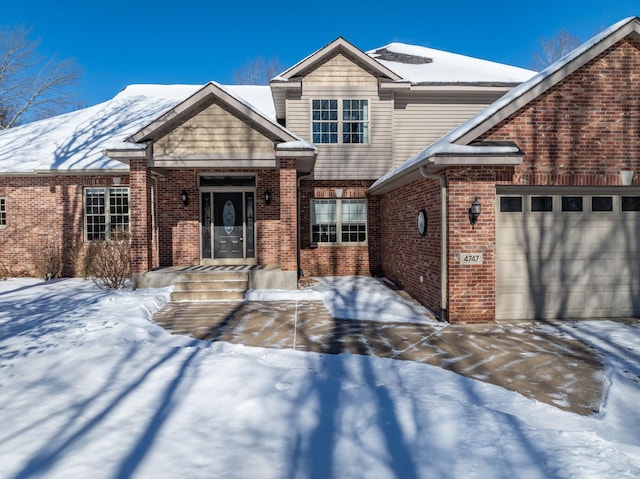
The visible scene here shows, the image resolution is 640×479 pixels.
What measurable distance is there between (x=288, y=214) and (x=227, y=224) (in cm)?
325

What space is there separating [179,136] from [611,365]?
10549 mm

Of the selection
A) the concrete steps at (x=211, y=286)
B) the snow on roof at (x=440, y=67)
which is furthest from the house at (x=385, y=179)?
the concrete steps at (x=211, y=286)

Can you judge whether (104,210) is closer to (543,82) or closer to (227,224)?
(227,224)

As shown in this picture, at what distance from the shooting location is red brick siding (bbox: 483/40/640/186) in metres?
7.34

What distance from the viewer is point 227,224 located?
12477 millimetres

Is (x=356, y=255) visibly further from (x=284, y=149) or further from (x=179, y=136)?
(x=179, y=136)

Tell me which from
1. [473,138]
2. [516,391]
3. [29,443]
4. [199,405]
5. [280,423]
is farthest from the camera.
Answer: [473,138]

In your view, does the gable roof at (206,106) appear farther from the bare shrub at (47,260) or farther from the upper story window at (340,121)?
the bare shrub at (47,260)

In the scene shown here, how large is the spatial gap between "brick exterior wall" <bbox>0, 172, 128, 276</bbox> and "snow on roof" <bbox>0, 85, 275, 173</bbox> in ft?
2.00

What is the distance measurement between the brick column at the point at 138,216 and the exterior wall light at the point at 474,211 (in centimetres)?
834

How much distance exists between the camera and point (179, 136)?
10227 millimetres

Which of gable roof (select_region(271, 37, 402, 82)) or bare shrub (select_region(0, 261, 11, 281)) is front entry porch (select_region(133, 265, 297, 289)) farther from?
gable roof (select_region(271, 37, 402, 82))

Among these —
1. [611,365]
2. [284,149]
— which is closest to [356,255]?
[284,149]

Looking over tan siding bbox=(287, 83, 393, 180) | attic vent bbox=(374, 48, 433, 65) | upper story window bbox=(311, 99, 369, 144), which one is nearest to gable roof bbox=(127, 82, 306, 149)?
tan siding bbox=(287, 83, 393, 180)
